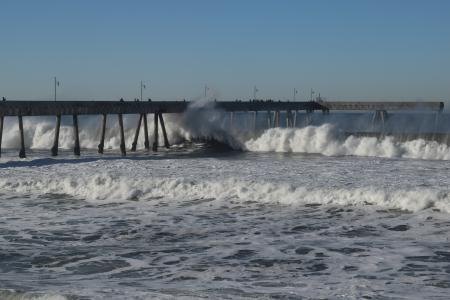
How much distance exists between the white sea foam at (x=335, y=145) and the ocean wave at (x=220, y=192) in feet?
66.5

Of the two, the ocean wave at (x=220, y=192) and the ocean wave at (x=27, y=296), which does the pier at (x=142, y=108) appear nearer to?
the ocean wave at (x=220, y=192)

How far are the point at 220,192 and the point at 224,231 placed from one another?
6243mm

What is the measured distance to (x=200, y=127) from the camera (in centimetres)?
5834

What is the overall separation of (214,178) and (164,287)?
14.2 m

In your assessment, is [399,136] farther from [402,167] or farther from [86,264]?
[86,264]

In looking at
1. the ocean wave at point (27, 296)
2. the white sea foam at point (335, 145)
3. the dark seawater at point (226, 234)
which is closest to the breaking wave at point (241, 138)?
the white sea foam at point (335, 145)

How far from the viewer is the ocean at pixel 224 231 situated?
11.8m

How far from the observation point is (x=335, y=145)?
46.8m

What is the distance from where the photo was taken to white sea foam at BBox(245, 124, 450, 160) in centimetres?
4175

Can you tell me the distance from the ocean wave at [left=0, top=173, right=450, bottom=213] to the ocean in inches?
1.7

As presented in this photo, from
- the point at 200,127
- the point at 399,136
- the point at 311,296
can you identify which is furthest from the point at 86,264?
the point at 200,127

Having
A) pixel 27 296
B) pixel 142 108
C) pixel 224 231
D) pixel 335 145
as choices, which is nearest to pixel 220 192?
pixel 224 231

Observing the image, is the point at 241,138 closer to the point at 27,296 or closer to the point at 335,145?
the point at 335,145

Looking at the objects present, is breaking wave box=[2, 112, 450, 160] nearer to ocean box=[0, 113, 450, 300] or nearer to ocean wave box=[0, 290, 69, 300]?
ocean box=[0, 113, 450, 300]
